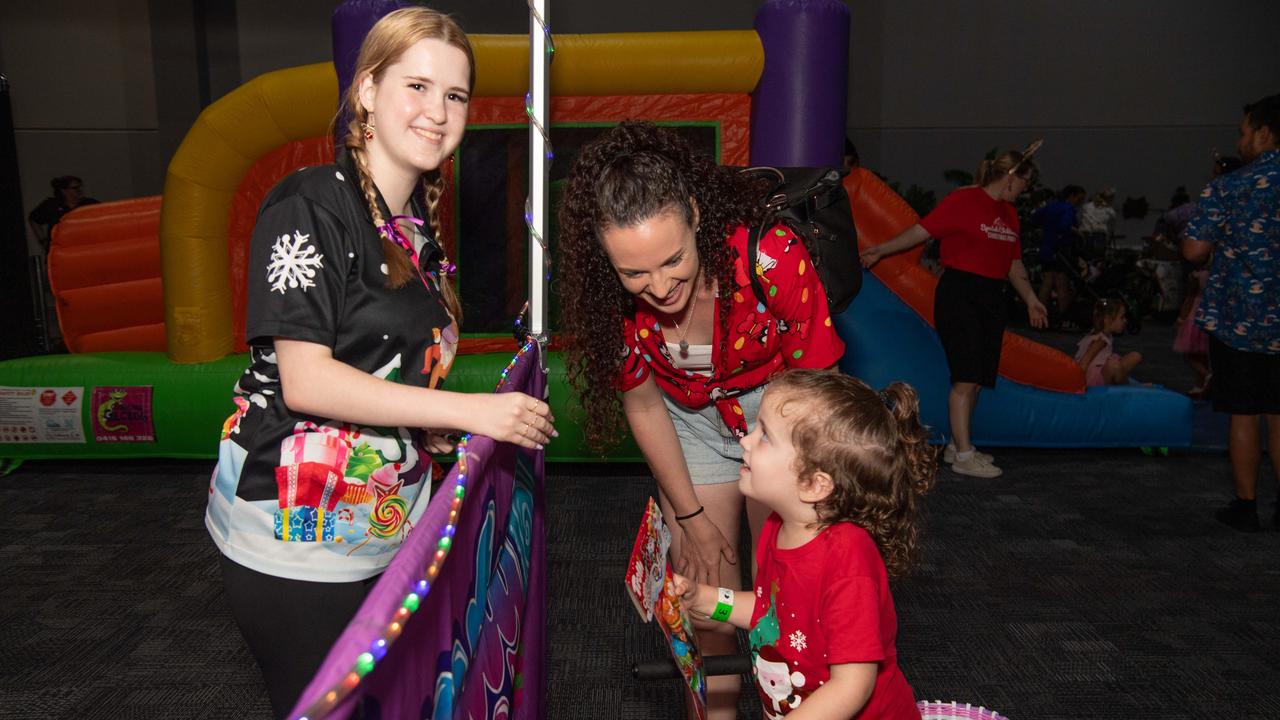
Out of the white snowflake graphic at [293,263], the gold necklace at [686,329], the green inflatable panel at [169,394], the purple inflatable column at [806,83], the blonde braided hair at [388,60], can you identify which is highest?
the purple inflatable column at [806,83]

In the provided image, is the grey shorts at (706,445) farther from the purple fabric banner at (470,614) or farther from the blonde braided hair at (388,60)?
the blonde braided hair at (388,60)

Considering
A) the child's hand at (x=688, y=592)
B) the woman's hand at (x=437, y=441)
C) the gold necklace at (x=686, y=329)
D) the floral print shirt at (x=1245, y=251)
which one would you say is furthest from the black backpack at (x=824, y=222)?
the floral print shirt at (x=1245, y=251)

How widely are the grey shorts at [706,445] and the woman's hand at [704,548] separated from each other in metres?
A: 0.10

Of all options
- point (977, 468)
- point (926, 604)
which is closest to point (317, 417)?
point (926, 604)

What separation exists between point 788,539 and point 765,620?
0.46ft

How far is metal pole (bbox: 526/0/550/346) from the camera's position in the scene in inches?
62.9

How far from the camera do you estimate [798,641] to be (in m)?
1.30

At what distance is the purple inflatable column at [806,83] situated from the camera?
344 centimetres

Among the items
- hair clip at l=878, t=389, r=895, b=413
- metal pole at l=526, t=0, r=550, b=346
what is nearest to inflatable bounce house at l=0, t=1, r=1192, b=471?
metal pole at l=526, t=0, r=550, b=346

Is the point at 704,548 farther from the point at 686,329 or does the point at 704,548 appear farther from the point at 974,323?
the point at 974,323

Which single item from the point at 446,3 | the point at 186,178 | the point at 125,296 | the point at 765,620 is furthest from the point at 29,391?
the point at 446,3

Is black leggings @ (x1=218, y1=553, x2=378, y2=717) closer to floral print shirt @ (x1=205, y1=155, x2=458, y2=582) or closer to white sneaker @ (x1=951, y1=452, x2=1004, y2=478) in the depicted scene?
floral print shirt @ (x1=205, y1=155, x2=458, y2=582)

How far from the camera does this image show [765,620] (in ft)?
4.57

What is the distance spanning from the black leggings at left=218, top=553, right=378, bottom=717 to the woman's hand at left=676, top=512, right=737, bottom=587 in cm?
66
